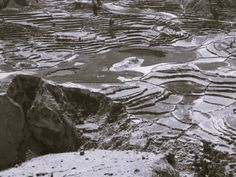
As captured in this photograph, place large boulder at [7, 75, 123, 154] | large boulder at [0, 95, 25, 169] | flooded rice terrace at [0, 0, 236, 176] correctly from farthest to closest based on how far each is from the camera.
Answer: large boulder at [0, 95, 25, 169], large boulder at [7, 75, 123, 154], flooded rice terrace at [0, 0, 236, 176]

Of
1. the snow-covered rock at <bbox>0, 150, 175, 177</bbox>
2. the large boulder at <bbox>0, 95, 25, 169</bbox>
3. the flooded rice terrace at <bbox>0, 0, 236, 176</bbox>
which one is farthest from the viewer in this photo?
the large boulder at <bbox>0, 95, 25, 169</bbox>

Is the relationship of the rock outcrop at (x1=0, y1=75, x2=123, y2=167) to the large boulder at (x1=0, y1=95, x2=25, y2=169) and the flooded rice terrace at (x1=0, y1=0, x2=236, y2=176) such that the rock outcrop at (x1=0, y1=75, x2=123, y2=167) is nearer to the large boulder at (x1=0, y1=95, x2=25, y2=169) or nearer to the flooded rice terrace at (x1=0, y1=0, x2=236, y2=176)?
the large boulder at (x1=0, y1=95, x2=25, y2=169)

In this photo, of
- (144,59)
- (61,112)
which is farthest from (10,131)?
(144,59)

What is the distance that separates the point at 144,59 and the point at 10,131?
2460 millimetres

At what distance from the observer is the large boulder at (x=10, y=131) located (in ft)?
20.6

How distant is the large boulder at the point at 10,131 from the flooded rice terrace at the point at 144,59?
1.65 feet

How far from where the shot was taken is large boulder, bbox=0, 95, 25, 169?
Answer: 247 inches

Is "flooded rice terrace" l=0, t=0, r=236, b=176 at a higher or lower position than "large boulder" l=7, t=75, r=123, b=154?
higher

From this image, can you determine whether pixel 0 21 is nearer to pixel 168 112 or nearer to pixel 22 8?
pixel 22 8

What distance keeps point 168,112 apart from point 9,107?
7.02ft

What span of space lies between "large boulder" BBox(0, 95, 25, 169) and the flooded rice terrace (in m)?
0.50

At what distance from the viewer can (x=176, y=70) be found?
6988 mm

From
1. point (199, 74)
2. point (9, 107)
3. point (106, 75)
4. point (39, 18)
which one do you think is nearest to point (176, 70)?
point (199, 74)

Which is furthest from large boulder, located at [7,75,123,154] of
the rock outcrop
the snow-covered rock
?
the snow-covered rock
